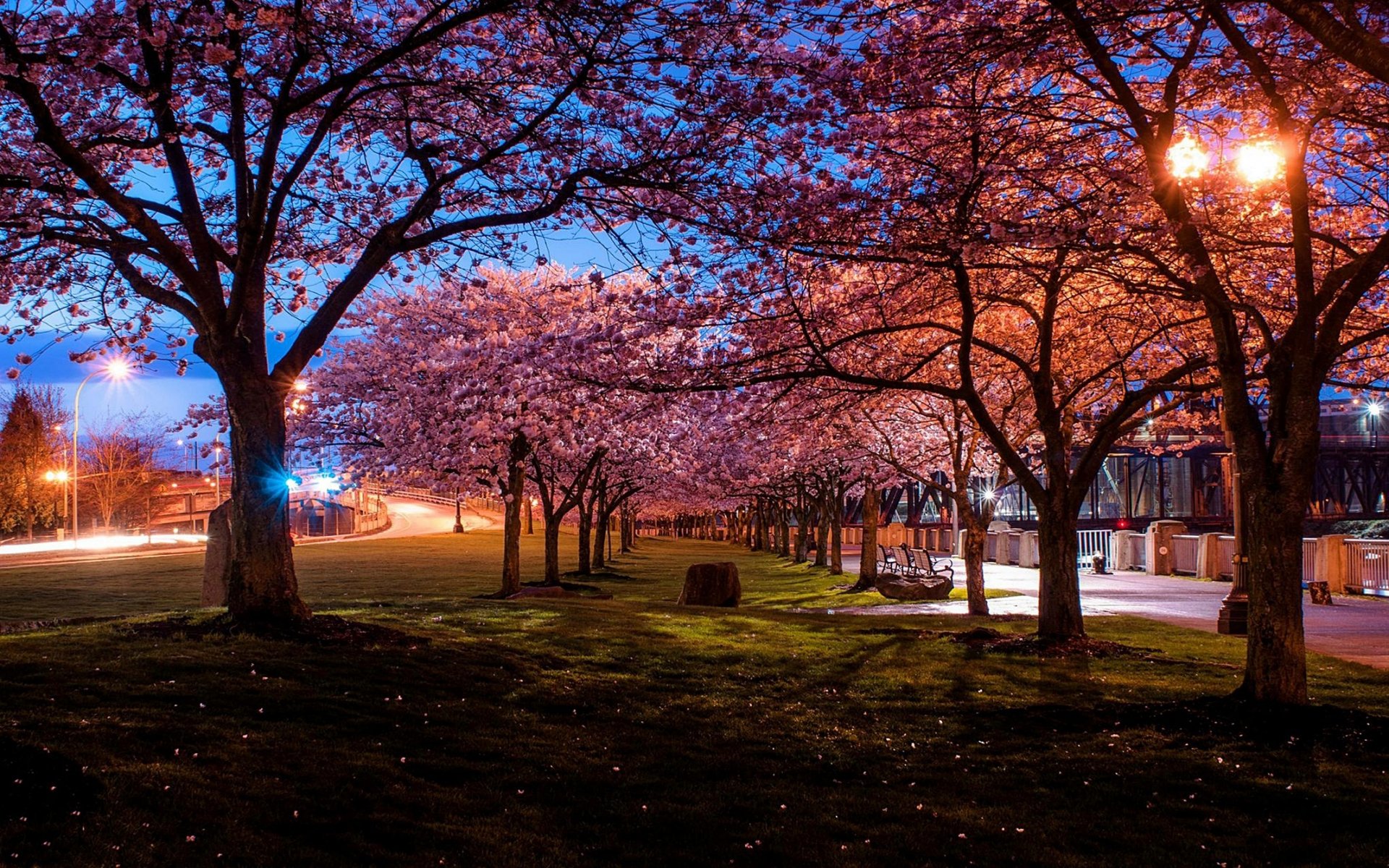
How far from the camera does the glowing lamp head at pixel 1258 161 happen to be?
1058 centimetres

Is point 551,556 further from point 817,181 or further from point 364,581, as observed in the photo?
point 817,181

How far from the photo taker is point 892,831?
634 cm

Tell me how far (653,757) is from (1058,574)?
771 cm

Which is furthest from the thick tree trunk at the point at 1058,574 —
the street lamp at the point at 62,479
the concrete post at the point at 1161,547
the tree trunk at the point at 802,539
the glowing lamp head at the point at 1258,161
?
the street lamp at the point at 62,479

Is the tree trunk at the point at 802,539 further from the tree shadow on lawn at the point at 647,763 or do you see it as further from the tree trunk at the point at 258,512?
the tree trunk at the point at 258,512

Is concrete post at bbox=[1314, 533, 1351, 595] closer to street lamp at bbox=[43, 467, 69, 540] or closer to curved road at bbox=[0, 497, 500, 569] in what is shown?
curved road at bbox=[0, 497, 500, 569]

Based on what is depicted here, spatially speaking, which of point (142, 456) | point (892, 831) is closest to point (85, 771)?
point (892, 831)

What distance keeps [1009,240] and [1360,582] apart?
18.7 meters

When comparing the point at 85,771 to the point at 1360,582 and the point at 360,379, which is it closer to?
the point at 360,379

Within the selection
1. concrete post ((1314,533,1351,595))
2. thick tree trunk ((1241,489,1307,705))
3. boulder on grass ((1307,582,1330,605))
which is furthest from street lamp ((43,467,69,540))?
thick tree trunk ((1241,489,1307,705))

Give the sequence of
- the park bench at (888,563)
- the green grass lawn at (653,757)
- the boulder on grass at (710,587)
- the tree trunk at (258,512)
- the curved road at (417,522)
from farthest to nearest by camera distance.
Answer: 1. the curved road at (417,522)
2. the park bench at (888,563)
3. the boulder on grass at (710,587)
4. the tree trunk at (258,512)
5. the green grass lawn at (653,757)

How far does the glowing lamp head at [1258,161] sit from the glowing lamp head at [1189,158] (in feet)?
1.18

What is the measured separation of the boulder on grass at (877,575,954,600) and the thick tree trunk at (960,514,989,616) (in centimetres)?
521

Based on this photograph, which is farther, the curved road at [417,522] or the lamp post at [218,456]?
the curved road at [417,522]
